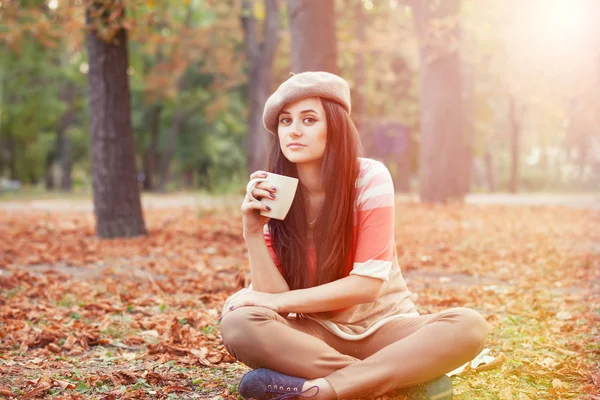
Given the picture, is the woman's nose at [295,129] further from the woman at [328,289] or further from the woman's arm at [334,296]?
the woman's arm at [334,296]

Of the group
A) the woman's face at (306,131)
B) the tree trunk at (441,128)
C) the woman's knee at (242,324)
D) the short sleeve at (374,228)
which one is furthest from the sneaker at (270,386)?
the tree trunk at (441,128)

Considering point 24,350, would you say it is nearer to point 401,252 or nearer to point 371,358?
point 371,358

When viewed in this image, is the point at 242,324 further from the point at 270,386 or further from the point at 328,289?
the point at 328,289

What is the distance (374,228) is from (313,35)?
6.91 metres

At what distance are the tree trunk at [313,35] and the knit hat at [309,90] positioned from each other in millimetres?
6399

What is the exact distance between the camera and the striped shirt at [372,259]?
3.09 metres

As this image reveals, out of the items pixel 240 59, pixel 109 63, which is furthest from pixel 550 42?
pixel 240 59

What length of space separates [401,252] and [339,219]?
18.4 feet

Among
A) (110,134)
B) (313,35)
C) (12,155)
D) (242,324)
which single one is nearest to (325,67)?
(313,35)

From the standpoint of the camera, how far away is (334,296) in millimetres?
3070

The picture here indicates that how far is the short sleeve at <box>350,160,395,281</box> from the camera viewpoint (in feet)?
10.1

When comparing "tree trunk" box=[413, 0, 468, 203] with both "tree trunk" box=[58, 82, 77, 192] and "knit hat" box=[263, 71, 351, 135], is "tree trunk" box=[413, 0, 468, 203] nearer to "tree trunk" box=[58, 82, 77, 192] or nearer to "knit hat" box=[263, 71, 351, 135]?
"knit hat" box=[263, 71, 351, 135]

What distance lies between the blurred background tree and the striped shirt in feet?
21.4

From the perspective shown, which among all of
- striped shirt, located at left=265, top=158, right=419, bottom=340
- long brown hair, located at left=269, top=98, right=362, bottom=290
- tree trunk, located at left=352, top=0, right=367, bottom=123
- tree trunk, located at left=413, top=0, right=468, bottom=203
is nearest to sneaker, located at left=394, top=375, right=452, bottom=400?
striped shirt, located at left=265, top=158, right=419, bottom=340
